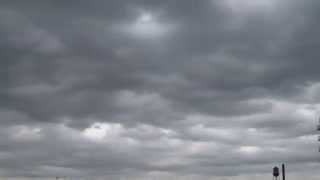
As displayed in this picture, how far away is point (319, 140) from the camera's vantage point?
278 ft

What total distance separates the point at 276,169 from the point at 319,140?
13.1 metres

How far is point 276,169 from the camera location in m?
94.3

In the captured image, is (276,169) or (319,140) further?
(276,169)
